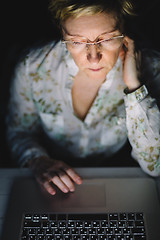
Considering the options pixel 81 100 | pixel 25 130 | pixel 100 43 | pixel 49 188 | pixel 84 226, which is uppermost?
pixel 100 43

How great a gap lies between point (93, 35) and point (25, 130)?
61 cm

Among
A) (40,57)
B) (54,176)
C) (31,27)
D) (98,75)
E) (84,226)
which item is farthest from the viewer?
(31,27)

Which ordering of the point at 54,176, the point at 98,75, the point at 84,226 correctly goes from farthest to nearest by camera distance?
the point at 98,75
the point at 54,176
the point at 84,226

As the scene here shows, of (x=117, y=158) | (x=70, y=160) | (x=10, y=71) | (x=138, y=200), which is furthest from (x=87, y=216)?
(x=10, y=71)

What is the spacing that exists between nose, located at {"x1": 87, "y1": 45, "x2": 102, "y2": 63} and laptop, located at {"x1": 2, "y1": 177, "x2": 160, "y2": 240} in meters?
0.46

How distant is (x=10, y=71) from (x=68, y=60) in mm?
453

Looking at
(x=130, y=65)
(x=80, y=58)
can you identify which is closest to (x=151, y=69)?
(x=130, y=65)

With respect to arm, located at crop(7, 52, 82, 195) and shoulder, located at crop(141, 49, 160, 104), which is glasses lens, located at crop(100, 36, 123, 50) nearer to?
shoulder, located at crop(141, 49, 160, 104)

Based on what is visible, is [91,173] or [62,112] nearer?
[91,173]

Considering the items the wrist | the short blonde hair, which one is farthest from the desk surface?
the short blonde hair

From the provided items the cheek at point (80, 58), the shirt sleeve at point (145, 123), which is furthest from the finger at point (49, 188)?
the cheek at point (80, 58)

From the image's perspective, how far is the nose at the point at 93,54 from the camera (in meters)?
0.86

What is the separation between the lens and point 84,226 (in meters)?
0.79

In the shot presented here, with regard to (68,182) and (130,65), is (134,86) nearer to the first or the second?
(130,65)
